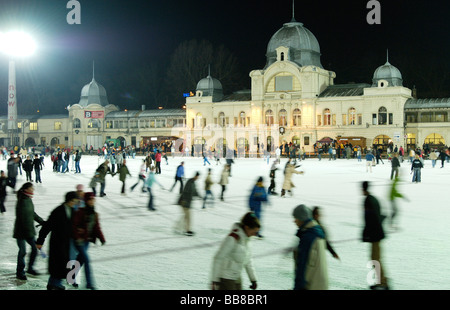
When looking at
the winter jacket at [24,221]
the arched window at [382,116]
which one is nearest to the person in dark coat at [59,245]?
the winter jacket at [24,221]

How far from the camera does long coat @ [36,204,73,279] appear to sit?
538 centimetres

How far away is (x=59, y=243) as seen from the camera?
17.8 feet

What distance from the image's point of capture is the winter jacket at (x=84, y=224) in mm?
5715

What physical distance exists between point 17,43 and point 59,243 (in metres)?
27.1

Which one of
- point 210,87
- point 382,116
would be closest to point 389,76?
point 382,116

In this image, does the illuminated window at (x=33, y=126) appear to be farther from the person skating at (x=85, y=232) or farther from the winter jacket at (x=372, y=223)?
the winter jacket at (x=372, y=223)

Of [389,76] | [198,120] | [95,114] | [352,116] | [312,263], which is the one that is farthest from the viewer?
[95,114]

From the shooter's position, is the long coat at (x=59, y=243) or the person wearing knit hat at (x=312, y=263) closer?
the person wearing knit hat at (x=312, y=263)

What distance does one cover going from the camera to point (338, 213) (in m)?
11.5

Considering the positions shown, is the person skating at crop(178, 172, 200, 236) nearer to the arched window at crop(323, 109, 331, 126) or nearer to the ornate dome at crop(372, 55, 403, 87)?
the arched window at crop(323, 109, 331, 126)

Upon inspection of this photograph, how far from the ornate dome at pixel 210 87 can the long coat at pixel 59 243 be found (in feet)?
178

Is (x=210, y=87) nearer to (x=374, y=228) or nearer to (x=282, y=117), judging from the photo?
(x=282, y=117)

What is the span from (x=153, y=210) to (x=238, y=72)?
58.3 metres

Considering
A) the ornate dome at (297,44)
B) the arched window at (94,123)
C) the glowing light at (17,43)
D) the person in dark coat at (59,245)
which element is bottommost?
the person in dark coat at (59,245)
